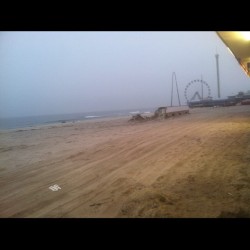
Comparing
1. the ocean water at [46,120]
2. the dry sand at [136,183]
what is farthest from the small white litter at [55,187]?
the ocean water at [46,120]

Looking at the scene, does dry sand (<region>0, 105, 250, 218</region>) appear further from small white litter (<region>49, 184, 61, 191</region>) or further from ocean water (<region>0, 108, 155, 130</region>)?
ocean water (<region>0, 108, 155, 130</region>)

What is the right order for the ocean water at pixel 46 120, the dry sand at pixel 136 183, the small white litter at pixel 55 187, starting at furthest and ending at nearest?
the ocean water at pixel 46 120
the small white litter at pixel 55 187
the dry sand at pixel 136 183

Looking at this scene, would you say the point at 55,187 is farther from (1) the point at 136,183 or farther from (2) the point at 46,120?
(2) the point at 46,120

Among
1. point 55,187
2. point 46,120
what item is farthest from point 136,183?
point 46,120

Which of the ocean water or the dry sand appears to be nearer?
the dry sand

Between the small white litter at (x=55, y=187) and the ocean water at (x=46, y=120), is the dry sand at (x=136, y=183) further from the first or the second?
the ocean water at (x=46, y=120)

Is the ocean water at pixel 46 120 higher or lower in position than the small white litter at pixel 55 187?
lower

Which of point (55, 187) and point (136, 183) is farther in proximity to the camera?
point (55, 187)

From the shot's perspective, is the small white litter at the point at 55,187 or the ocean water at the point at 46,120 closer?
the small white litter at the point at 55,187

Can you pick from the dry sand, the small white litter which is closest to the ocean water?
the dry sand
